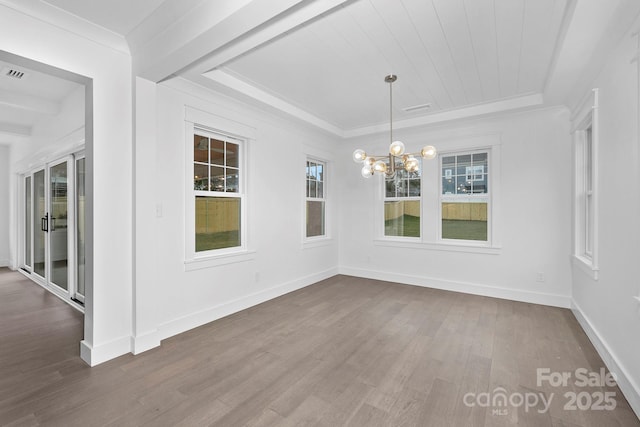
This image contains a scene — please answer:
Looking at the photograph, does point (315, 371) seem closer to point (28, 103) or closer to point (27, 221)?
point (28, 103)

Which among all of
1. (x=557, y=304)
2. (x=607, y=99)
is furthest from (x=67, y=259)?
(x=557, y=304)

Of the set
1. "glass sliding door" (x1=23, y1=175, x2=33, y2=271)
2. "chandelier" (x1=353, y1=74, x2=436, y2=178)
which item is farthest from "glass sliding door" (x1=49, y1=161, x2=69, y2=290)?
"chandelier" (x1=353, y1=74, x2=436, y2=178)

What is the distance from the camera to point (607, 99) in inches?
100.0

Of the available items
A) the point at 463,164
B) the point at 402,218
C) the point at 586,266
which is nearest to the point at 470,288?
the point at 402,218

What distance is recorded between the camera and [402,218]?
5.47 m

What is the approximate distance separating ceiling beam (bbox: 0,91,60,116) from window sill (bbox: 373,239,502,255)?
5462mm

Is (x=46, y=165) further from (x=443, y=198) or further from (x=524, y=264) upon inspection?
(x=524, y=264)

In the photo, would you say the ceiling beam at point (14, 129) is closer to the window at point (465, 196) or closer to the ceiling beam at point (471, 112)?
the ceiling beam at point (471, 112)

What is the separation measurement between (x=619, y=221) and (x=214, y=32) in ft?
10.9

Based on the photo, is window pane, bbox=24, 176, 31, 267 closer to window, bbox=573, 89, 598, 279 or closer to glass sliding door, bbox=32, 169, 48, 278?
glass sliding door, bbox=32, 169, 48, 278

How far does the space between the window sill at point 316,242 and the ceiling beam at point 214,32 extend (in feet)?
10.3

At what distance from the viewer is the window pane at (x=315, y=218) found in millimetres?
5480

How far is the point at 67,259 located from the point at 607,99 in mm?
6596

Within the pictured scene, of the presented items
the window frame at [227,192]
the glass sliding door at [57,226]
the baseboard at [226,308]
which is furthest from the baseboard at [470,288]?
the glass sliding door at [57,226]
